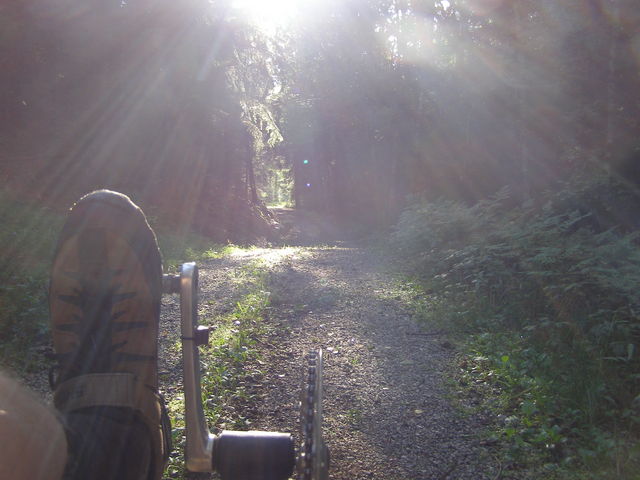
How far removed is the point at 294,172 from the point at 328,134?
6.33 metres

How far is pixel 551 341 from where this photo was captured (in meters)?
4.06

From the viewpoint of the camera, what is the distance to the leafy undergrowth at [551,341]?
2814mm

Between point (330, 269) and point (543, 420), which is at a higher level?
point (330, 269)

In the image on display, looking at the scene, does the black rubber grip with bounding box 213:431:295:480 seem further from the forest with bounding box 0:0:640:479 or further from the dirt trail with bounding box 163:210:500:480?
the forest with bounding box 0:0:640:479

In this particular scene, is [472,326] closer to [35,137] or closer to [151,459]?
[151,459]

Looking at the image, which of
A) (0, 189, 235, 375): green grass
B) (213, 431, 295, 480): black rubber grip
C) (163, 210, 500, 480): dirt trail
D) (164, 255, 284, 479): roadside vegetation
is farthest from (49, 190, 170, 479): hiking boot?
(0, 189, 235, 375): green grass

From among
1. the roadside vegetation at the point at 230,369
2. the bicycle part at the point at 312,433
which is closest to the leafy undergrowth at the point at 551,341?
the bicycle part at the point at 312,433

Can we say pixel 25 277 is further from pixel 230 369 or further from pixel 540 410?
pixel 540 410

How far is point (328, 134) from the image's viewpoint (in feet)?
92.2

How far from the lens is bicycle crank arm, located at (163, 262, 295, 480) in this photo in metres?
1.89

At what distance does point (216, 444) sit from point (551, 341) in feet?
9.93

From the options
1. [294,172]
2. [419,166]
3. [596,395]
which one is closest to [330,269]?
[596,395]

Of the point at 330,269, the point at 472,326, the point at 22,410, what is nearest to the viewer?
the point at 22,410

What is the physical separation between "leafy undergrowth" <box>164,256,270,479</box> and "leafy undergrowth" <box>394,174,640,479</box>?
1601 millimetres
